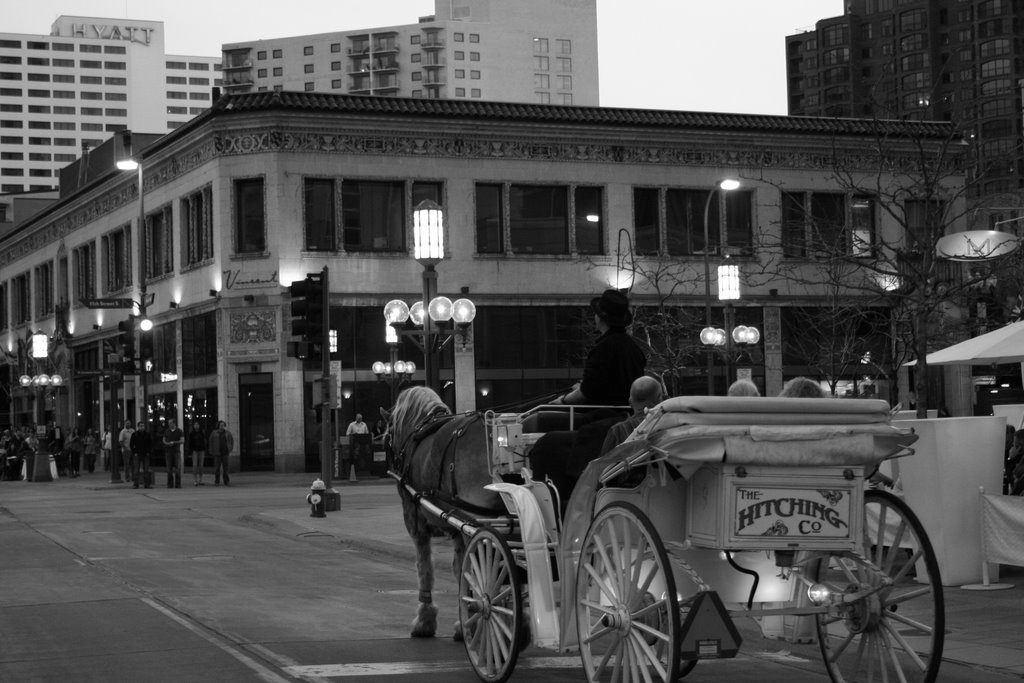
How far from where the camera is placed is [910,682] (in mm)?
7527

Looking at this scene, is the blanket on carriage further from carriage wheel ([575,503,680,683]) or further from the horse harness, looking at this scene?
the horse harness

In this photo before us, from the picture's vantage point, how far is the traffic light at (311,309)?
22281 mm

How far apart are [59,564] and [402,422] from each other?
790 centimetres

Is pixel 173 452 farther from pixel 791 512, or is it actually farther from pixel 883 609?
pixel 791 512

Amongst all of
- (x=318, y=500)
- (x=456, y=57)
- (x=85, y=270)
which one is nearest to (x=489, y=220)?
(x=85, y=270)

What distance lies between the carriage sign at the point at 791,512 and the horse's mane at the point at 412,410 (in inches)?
171

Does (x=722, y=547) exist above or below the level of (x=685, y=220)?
below

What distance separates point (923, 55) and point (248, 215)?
394 feet

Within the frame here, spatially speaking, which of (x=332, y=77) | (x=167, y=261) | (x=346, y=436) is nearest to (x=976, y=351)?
(x=346, y=436)

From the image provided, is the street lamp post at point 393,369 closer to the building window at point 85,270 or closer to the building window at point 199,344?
the building window at point 199,344

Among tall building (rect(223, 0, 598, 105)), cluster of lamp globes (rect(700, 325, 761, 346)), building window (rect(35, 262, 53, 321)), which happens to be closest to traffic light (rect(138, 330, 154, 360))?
cluster of lamp globes (rect(700, 325, 761, 346))

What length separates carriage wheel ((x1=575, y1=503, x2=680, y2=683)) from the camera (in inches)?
272

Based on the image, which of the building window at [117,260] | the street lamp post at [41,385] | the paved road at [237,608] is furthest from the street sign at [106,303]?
the paved road at [237,608]

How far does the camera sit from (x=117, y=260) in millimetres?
57375
